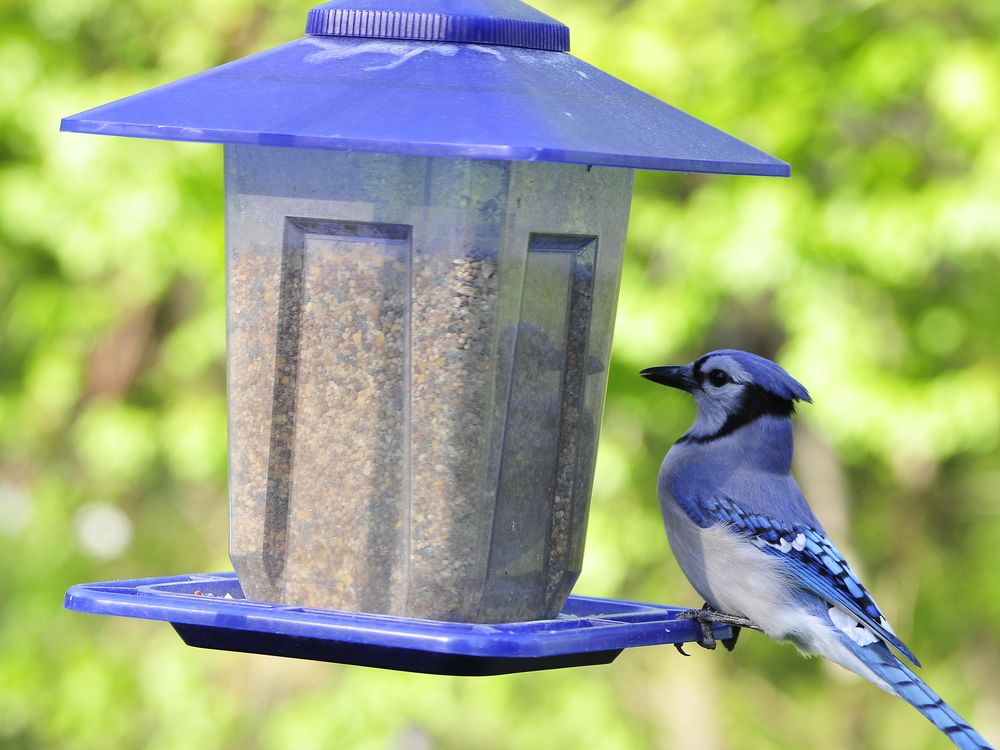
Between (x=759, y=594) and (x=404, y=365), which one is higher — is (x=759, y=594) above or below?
below

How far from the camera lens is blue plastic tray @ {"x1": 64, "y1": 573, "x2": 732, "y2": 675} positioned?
2391 mm

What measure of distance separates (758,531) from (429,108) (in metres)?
1.62

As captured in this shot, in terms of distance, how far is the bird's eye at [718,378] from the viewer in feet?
12.1

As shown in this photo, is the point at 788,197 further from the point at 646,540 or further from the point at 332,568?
the point at 332,568

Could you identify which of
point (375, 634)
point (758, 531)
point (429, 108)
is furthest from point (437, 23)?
point (758, 531)

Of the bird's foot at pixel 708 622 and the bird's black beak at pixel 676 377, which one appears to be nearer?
the bird's foot at pixel 708 622

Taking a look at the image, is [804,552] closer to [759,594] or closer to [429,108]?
[759,594]

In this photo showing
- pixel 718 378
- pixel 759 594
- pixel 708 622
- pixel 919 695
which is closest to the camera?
pixel 708 622

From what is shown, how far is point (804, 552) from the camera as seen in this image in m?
3.57

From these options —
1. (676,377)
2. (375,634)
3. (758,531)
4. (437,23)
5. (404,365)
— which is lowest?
(758,531)

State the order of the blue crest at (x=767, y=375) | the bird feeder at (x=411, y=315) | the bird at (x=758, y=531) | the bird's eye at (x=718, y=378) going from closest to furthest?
the bird feeder at (x=411, y=315) → the bird at (x=758, y=531) → the blue crest at (x=767, y=375) → the bird's eye at (x=718, y=378)

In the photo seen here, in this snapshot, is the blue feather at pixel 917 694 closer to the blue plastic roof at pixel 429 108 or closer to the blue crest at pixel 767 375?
the blue crest at pixel 767 375

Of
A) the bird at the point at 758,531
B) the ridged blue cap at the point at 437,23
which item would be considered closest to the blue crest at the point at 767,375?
the bird at the point at 758,531

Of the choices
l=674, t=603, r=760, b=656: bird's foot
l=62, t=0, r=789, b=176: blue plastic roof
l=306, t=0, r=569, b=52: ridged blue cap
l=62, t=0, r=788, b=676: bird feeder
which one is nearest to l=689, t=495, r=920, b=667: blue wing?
l=674, t=603, r=760, b=656: bird's foot
